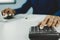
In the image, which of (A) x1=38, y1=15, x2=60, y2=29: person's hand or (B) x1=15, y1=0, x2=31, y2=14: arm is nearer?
(A) x1=38, y1=15, x2=60, y2=29: person's hand

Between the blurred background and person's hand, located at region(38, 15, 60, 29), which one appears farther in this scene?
A: the blurred background

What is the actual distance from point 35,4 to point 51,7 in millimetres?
195

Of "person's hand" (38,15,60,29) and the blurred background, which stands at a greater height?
the blurred background

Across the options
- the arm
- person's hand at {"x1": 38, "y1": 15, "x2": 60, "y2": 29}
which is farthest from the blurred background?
person's hand at {"x1": 38, "y1": 15, "x2": 60, "y2": 29}

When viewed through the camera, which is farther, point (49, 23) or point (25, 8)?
point (25, 8)

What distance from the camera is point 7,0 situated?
1558 millimetres

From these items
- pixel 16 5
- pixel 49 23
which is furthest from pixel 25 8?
pixel 49 23

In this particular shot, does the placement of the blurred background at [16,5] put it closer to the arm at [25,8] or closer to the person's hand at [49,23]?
the arm at [25,8]

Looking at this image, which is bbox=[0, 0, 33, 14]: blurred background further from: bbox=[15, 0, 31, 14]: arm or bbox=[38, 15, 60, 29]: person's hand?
bbox=[38, 15, 60, 29]: person's hand

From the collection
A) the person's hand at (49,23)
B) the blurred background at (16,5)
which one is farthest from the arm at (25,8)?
the person's hand at (49,23)

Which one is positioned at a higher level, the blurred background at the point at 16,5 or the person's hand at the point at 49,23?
the blurred background at the point at 16,5

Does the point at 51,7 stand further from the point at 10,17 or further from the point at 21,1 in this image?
the point at 10,17

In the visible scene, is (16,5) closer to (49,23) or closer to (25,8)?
(25,8)

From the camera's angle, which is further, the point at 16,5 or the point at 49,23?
the point at 16,5
